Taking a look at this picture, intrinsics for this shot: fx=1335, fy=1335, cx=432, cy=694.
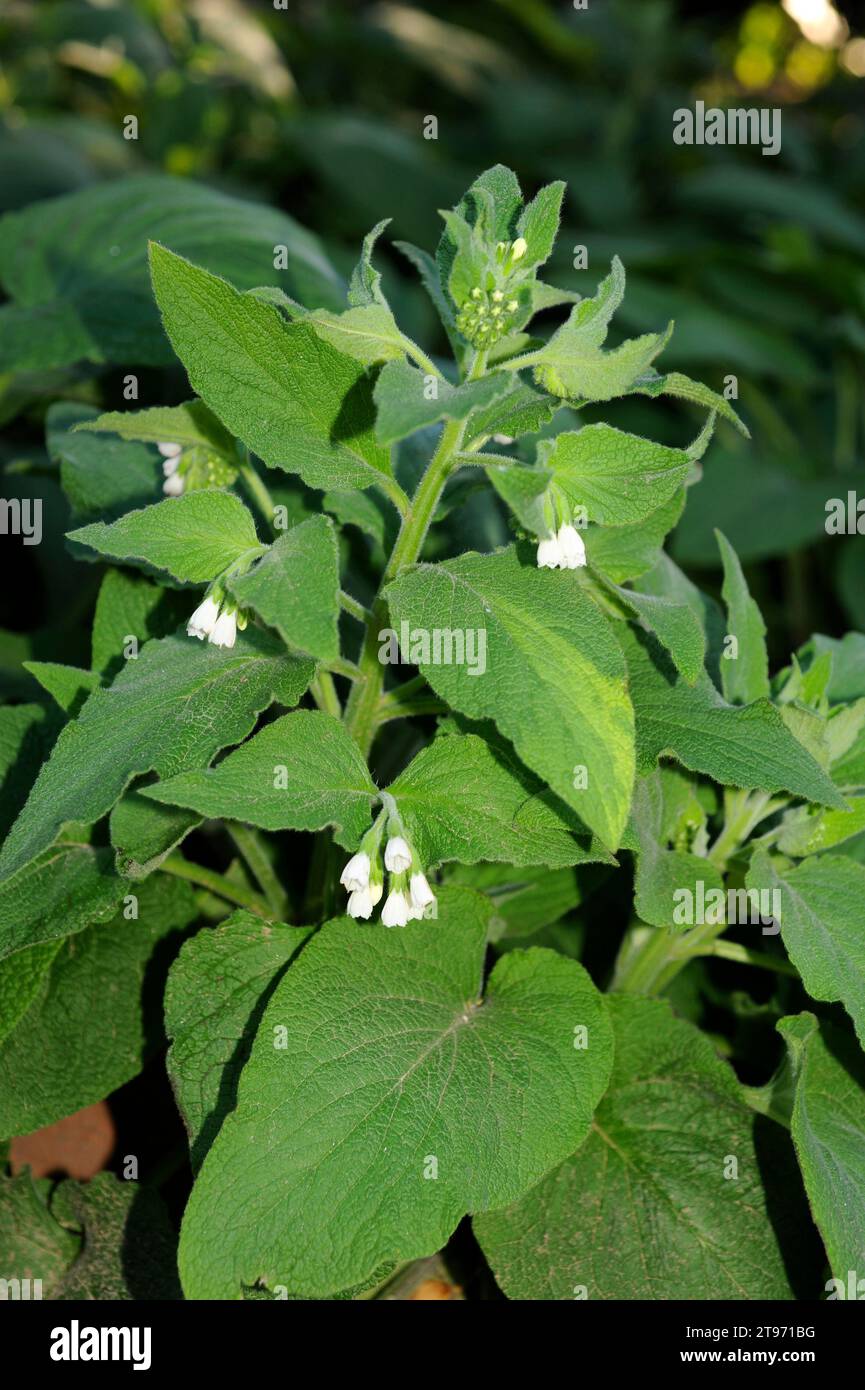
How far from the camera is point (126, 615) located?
987mm

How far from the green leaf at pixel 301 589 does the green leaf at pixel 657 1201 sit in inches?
15.5

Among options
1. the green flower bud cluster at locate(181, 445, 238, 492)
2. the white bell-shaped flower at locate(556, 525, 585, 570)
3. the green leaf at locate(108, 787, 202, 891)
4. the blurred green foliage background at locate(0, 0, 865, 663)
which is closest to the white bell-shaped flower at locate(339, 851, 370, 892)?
the green leaf at locate(108, 787, 202, 891)

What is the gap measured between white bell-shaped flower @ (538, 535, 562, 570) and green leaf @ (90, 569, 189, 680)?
0.34m

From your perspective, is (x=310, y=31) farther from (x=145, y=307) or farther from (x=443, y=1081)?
(x=443, y=1081)

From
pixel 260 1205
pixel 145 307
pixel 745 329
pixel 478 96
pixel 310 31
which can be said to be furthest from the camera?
pixel 310 31

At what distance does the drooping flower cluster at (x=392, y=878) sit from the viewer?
77cm

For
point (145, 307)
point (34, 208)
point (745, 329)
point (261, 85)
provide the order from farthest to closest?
point (261, 85) → point (745, 329) → point (34, 208) → point (145, 307)

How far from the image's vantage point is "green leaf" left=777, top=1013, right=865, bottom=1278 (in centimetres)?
78

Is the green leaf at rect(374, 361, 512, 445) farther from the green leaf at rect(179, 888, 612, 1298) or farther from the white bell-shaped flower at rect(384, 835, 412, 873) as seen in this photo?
the green leaf at rect(179, 888, 612, 1298)

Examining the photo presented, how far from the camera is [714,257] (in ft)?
8.84

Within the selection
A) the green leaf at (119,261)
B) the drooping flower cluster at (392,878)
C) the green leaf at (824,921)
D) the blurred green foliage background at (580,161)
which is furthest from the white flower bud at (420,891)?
the green leaf at (119,261)

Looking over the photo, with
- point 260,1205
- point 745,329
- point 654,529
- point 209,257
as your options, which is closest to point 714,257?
point 745,329
